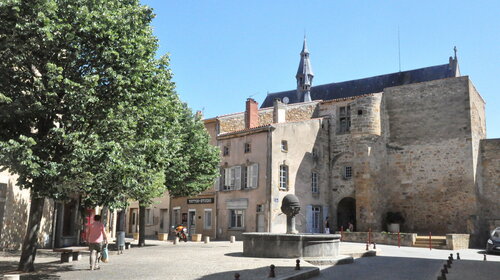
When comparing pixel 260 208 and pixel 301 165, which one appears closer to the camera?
pixel 260 208

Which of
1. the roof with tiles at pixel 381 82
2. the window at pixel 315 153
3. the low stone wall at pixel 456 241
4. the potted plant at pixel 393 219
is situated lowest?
the low stone wall at pixel 456 241

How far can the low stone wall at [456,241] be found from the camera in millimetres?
21453

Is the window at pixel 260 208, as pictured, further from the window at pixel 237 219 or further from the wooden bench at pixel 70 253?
the wooden bench at pixel 70 253

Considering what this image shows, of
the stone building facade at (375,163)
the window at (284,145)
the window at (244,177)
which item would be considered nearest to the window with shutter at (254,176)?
the stone building facade at (375,163)

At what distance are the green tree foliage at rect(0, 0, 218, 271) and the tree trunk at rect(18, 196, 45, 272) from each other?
0.02 meters

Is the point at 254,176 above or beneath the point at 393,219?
above

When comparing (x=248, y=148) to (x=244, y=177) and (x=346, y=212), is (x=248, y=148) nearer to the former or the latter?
(x=244, y=177)

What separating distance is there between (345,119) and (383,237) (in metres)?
9.86

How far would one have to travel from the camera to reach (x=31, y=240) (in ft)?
32.0

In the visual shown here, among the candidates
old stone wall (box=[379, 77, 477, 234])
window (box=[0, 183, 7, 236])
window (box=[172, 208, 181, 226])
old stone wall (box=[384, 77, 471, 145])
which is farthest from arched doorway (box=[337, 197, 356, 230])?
window (box=[0, 183, 7, 236])

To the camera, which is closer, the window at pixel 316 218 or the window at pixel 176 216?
the window at pixel 316 218

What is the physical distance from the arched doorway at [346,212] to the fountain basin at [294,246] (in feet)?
55.9

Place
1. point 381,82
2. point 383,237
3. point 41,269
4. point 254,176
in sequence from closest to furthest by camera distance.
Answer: point 41,269 < point 383,237 < point 254,176 < point 381,82

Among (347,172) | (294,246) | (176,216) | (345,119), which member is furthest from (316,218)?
(294,246)
